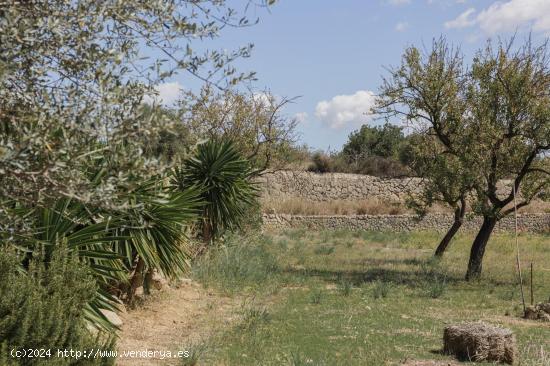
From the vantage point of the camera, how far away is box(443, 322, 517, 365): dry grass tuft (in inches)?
332

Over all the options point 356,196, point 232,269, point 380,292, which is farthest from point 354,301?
point 356,196

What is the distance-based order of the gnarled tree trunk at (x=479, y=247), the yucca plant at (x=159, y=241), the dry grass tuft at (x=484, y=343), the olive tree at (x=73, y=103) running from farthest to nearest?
the gnarled tree trunk at (x=479, y=247), the yucca plant at (x=159, y=241), the dry grass tuft at (x=484, y=343), the olive tree at (x=73, y=103)

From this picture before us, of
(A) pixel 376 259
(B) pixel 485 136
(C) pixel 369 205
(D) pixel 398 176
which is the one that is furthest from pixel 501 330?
(D) pixel 398 176

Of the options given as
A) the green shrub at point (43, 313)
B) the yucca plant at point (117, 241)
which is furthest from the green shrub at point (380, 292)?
the green shrub at point (43, 313)

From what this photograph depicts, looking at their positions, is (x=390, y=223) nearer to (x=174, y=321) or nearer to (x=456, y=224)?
(x=456, y=224)

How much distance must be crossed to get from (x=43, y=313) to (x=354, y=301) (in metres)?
9.06

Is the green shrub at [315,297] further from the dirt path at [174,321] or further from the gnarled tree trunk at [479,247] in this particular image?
the gnarled tree trunk at [479,247]

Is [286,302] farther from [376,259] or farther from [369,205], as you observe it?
[369,205]

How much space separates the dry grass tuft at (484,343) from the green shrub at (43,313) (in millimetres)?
4630

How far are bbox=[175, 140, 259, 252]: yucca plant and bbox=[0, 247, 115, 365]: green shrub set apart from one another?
9.29 metres

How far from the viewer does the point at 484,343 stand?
27.9ft

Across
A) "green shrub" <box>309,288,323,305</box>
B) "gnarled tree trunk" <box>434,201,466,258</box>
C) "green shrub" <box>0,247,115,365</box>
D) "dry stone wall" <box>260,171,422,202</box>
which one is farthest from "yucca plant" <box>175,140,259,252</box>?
"dry stone wall" <box>260,171,422,202</box>

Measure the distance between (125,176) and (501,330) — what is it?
627 centimetres

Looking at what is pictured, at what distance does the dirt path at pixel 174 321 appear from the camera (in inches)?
336
